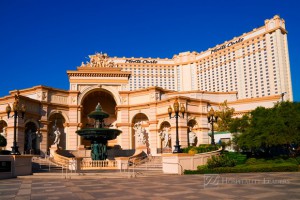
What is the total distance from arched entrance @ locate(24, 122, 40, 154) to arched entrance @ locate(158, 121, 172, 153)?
670 inches

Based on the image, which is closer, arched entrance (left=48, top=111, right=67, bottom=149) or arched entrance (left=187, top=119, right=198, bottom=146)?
arched entrance (left=187, top=119, right=198, bottom=146)

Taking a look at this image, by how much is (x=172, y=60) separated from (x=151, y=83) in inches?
607

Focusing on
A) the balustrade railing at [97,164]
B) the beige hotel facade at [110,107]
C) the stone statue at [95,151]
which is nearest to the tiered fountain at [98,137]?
the stone statue at [95,151]

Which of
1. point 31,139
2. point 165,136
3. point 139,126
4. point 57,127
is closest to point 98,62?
point 57,127

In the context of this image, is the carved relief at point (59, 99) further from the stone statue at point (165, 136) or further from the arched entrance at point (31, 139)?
the stone statue at point (165, 136)

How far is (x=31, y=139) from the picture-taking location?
4000 centimetres

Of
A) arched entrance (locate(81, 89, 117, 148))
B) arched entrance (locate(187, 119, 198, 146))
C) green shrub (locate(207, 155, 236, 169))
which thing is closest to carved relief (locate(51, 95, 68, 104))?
Answer: arched entrance (locate(81, 89, 117, 148))

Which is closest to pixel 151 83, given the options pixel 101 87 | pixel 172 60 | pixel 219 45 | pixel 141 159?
pixel 172 60

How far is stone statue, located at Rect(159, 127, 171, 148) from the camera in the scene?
42.0 metres

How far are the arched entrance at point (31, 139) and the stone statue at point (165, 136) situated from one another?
17145 millimetres

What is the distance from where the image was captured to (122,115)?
4591 cm

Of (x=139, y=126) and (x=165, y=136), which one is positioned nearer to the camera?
(x=139, y=126)

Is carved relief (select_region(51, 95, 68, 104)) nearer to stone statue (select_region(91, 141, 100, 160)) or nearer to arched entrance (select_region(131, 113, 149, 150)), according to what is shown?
arched entrance (select_region(131, 113, 149, 150))

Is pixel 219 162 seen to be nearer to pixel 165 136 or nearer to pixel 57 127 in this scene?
pixel 165 136
